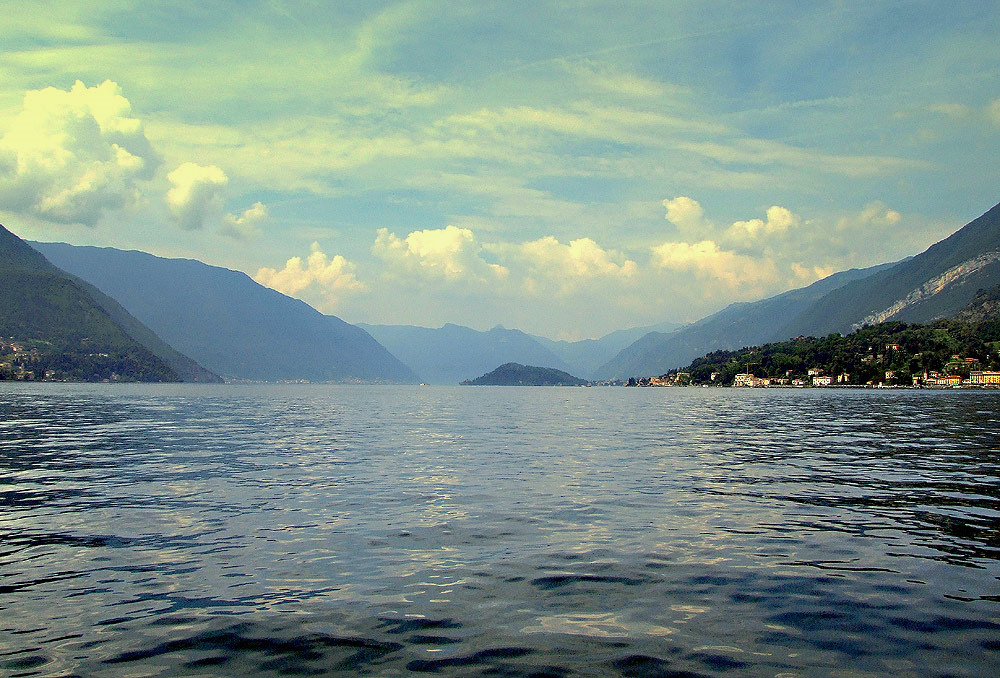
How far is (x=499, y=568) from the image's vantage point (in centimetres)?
1834

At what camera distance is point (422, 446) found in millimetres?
53938

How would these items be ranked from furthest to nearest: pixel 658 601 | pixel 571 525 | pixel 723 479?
pixel 723 479
pixel 571 525
pixel 658 601

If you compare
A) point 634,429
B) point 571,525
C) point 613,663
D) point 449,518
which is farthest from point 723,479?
point 634,429

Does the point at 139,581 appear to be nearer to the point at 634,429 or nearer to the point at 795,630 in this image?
the point at 795,630

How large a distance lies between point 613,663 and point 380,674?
4202mm

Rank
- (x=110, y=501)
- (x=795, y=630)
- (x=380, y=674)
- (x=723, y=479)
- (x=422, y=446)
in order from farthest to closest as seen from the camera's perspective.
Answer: (x=422, y=446), (x=723, y=479), (x=110, y=501), (x=795, y=630), (x=380, y=674)

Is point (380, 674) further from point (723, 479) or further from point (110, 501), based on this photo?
point (723, 479)

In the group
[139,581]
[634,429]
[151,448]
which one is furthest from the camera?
[634,429]

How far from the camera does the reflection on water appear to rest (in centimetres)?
1252

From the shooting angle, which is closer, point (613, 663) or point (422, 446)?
point (613, 663)

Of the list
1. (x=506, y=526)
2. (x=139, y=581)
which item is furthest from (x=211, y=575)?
(x=506, y=526)

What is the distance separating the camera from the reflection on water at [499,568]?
41.1 ft

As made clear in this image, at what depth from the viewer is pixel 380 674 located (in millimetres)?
11570

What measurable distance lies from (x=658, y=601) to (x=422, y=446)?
3981cm
